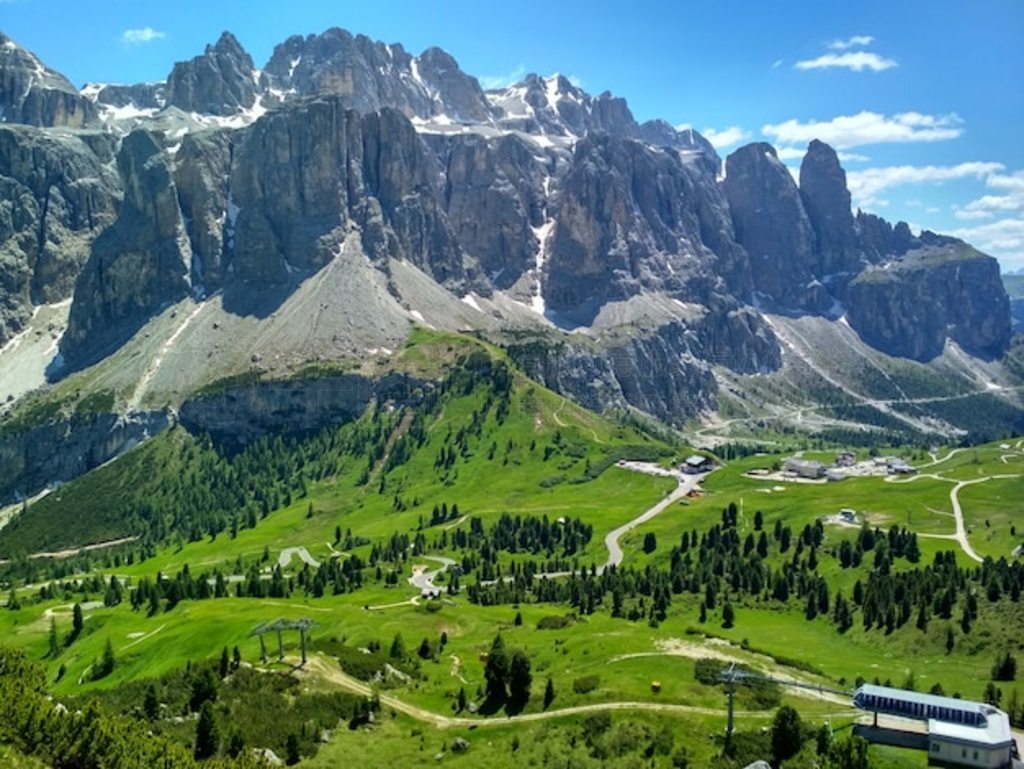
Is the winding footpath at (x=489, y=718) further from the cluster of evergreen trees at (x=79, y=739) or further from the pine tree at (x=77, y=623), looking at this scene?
the pine tree at (x=77, y=623)

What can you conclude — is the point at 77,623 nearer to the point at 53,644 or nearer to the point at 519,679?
the point at 53,644

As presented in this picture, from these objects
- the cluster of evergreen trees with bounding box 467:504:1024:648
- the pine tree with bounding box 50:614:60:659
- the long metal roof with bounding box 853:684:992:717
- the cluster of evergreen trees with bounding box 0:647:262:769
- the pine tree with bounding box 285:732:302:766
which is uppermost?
the cluster of evergreen trees with bounding box 0:647:262:769

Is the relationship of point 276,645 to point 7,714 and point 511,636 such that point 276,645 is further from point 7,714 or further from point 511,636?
point 7,714

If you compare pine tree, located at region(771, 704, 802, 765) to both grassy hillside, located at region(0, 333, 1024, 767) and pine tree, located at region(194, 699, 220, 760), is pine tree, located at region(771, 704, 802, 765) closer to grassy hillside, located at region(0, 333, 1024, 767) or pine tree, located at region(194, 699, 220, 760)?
grassy hillside, located at region(0, 333, 1024, 767)

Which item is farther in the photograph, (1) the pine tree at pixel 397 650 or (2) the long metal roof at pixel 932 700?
(1) the pine tree at pixel 397 650

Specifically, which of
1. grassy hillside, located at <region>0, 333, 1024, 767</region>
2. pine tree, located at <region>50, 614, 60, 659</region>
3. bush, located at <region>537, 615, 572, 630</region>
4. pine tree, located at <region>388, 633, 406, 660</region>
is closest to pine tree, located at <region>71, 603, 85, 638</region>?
grassy hillside, located at <region>0, 333, 1024, 767</region>

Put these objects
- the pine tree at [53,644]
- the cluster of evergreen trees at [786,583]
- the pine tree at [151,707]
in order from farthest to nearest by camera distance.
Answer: the pine tree at [53,644], the cluster of evergreen trees at [786,583], the pine tree at [151,707]

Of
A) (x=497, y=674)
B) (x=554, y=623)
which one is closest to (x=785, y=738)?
(x=497, y=674)

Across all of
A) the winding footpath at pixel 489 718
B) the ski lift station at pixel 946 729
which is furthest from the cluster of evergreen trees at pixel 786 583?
the winding footpath at pixel 489 718

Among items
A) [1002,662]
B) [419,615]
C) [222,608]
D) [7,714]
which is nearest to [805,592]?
[1002,662]
